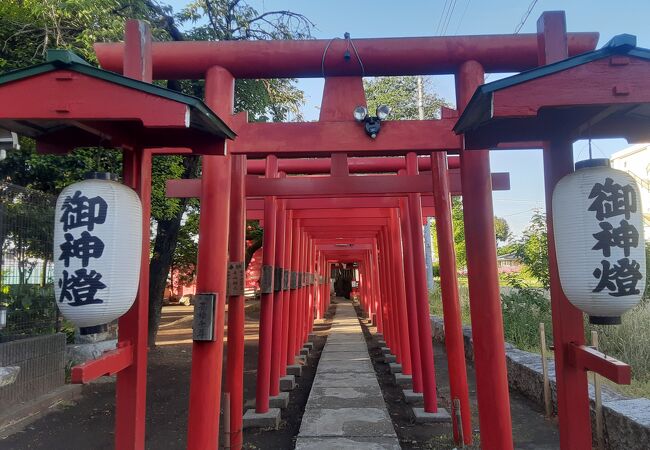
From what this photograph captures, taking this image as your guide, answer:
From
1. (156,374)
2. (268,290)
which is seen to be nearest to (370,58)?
(268,290)

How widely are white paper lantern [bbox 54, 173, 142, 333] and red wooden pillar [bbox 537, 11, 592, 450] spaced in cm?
269

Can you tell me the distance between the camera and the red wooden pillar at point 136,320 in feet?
10.7

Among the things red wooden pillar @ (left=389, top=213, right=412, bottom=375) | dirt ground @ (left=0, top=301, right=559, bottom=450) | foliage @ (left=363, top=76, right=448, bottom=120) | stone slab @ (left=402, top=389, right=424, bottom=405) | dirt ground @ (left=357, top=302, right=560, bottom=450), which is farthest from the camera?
foliage @ (left=363, top=76, right=448, bottom=120)

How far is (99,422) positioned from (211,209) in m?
3.89

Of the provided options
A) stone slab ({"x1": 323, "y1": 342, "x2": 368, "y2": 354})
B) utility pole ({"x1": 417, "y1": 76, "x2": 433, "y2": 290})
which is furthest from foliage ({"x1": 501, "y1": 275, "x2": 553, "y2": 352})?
utility pole ({"x1": 417, "y1": 76, "x2": 433, "y2": 290})

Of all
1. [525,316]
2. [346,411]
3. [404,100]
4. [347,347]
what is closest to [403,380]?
[346,411]

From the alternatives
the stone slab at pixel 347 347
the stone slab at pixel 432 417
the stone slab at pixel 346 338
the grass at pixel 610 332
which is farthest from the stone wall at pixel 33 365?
the stone slab at pixel 346 338

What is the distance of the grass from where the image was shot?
5.84m

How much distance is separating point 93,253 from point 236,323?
266cm

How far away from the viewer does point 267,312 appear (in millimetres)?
6668

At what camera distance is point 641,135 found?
3.35 m

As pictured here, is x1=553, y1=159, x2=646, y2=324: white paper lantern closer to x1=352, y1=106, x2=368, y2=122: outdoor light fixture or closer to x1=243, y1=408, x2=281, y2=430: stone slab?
x1=352, y1=106, x2=368, y2=122: outdoor light fixture

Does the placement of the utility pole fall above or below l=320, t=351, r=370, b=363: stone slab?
above

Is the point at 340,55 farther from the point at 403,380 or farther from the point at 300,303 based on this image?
the point at 300,303
